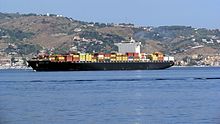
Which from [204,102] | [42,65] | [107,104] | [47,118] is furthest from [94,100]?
[42,65]

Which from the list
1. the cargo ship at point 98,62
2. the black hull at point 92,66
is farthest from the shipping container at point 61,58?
the black hull at point 92,66

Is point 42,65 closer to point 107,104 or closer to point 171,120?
point 107,104

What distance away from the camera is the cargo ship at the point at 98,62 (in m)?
163

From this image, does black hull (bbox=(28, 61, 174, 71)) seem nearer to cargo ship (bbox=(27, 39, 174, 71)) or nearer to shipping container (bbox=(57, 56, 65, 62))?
cargo ship (bbox=(27, 39, 174, 71))

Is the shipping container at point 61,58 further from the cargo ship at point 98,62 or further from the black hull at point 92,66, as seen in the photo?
the black hull at point 92,66

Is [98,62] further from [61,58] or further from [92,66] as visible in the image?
[61,58]

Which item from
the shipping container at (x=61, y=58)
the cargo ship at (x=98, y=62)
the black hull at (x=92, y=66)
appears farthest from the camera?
the shipping container at (x=61, y=58)

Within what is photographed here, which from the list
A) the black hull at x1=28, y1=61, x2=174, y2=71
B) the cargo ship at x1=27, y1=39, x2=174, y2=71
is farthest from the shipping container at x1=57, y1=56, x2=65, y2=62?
the black hull at x1=28, y1=61, x2=174, y2=71

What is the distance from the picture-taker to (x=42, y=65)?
162 meters

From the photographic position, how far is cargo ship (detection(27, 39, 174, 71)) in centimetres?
16288

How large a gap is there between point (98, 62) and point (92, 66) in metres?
2.65

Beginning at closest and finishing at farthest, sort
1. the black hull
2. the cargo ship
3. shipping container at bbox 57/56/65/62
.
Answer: the black hull
the cargo ship
shipping container at bbox 57/56/65/62

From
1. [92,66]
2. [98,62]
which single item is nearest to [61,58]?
[92,66]

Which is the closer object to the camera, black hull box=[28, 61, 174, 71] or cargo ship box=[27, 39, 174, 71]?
black hull box=[28, 61, 174, 71]
